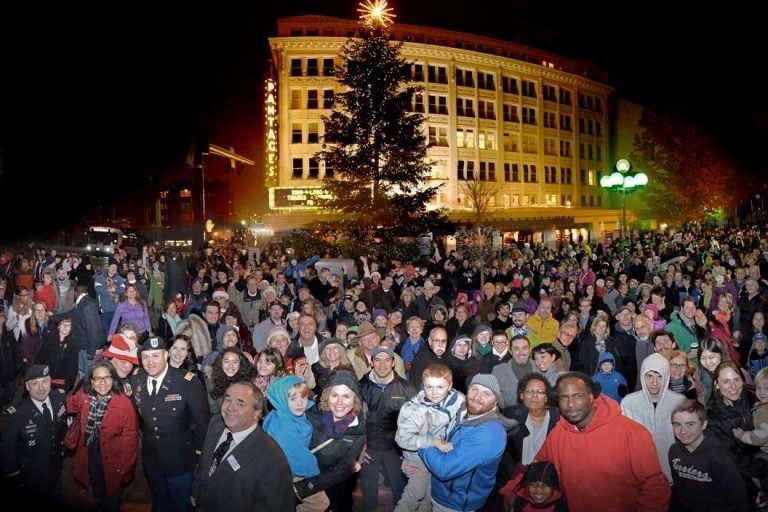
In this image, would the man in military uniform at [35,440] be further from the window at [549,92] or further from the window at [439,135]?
the window at [549,92]

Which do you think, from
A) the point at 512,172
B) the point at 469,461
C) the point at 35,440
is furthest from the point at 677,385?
the point at 512,172

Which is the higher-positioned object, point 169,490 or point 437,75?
point 437,75

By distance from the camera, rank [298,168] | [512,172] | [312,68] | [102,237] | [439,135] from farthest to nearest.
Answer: [512,172], [439,135], [312,68], [298,168], [102,237]

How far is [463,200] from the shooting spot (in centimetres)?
4797

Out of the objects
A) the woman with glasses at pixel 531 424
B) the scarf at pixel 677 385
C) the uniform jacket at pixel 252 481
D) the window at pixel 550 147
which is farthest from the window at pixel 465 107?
the uniform jacket at pixel 252 481

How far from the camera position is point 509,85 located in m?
52.8

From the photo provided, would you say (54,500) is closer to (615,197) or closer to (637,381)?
(637,381)

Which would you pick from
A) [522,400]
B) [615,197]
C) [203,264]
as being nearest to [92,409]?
[522,400]

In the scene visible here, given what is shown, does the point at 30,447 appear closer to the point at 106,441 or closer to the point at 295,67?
the point at 106,441

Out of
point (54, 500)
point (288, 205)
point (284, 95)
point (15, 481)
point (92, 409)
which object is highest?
point (284, 95)

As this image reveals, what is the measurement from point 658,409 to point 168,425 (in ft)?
13.9

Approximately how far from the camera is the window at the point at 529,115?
177ft

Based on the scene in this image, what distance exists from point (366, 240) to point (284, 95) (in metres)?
23.6

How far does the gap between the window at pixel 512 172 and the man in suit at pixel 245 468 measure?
5080 cm
